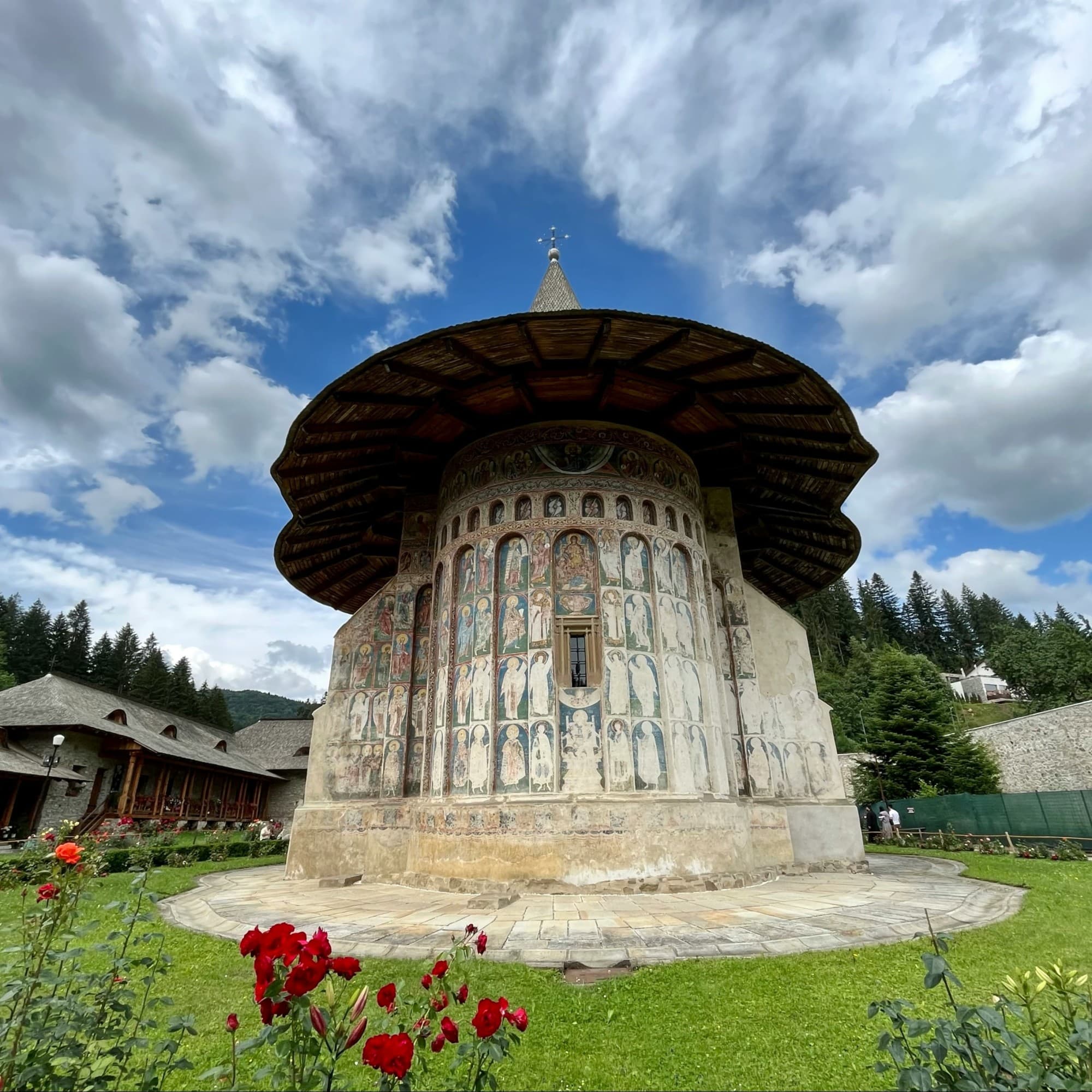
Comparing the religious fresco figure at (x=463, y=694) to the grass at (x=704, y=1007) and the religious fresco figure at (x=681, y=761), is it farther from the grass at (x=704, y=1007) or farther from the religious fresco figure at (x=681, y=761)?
the grass at (x=704, y=1007)

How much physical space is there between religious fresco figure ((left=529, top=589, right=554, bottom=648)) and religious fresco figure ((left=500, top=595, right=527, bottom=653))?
5.0 inches

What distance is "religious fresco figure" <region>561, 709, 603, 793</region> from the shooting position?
34.2 feet

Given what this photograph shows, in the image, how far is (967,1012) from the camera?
7.18 feet

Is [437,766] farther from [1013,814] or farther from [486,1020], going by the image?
[1013,814]

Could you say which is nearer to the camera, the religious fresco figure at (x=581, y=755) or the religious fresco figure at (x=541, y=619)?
the religious fresco figure at (x=581, y=755)

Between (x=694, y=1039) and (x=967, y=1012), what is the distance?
6.91 ft

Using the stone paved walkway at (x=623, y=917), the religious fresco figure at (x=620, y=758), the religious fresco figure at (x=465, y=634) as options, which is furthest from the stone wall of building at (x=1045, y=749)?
the religious fresco figure at (x=465, y=634)

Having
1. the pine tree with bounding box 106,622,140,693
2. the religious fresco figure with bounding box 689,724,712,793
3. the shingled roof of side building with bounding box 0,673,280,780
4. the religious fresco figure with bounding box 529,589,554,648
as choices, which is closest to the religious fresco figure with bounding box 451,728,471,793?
the religious fresco figure with bounding box 529,589,554,648

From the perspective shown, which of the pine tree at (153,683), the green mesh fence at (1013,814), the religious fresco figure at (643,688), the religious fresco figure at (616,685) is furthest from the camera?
the pine tree at (153,683)

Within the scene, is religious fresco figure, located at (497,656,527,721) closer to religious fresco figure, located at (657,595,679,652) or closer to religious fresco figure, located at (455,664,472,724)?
religious fresco figure, located at (455,664,472,724)

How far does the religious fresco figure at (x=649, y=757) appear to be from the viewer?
34.8ft

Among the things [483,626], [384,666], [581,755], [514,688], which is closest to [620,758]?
[581,755]

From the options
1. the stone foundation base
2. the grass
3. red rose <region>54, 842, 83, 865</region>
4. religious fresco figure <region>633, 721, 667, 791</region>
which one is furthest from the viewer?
religious fresco figure <region>633, 721, 667, 791</region>

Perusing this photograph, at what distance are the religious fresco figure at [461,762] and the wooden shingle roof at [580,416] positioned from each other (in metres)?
6.32
